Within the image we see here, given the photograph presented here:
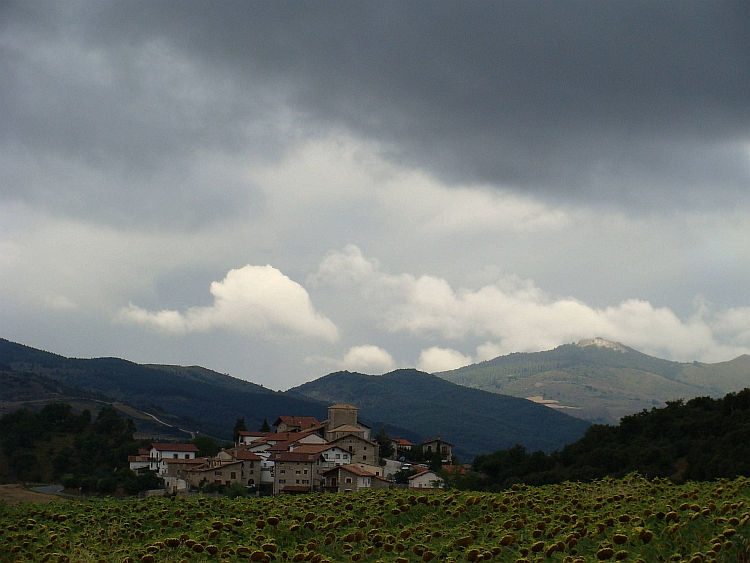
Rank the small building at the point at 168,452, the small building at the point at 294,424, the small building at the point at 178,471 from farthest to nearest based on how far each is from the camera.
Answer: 1. the small building at the point at 294,424
2. the small building at the point at 168,452
3. the small building at the point at 178,471

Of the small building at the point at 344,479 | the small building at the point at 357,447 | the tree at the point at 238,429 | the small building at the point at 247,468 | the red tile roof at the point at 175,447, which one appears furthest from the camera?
the tree at the point at 238,429

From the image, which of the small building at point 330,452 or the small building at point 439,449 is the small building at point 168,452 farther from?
the small building at point 439,449

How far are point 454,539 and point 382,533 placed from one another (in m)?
2.42

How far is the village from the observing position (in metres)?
94.2

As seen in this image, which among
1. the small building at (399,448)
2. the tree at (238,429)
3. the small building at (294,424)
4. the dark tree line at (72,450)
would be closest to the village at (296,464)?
the small building at (399,448)

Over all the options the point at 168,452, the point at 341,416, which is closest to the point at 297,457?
the point at 341,416

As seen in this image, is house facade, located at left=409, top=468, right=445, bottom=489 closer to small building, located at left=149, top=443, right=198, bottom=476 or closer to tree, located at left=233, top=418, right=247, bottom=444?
small building, located at left=149, top=443, right=198, bottom=476

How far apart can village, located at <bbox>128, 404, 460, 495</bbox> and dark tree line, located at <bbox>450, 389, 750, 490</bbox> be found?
11961mm

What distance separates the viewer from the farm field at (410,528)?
21.3 m

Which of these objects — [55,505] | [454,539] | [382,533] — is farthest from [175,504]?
[454,539]

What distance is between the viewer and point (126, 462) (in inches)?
4424

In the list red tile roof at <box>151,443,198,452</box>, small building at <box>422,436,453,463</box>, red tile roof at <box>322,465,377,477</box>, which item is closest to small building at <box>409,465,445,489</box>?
red tile roof at <box>322,465,377,477</box>

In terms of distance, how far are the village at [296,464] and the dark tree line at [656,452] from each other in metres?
12.0

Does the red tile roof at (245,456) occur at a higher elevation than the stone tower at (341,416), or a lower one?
→ lower
